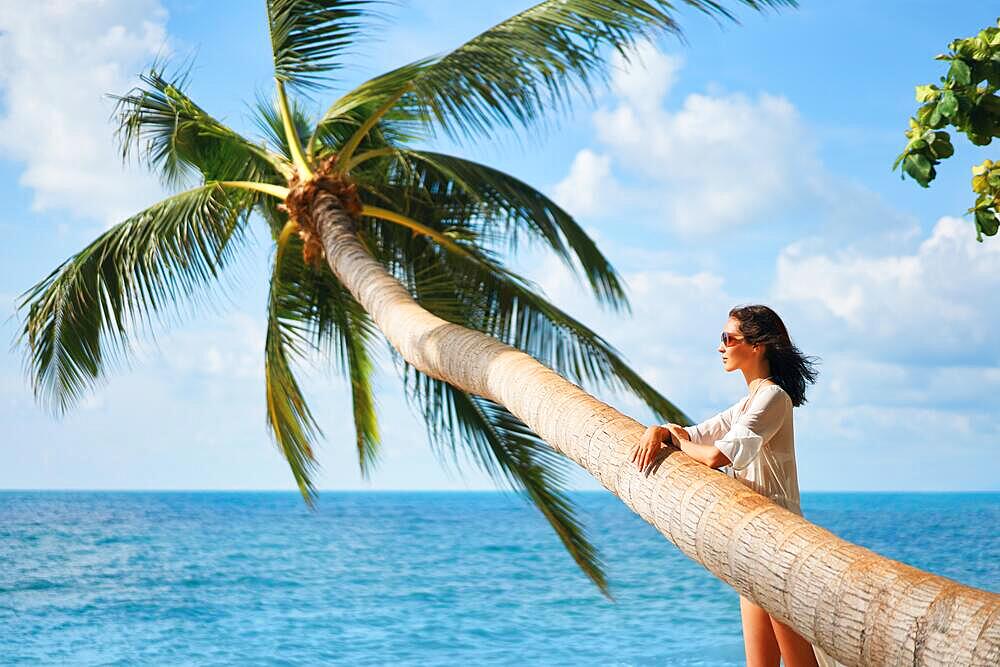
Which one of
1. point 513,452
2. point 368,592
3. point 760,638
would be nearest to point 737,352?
point 760,638

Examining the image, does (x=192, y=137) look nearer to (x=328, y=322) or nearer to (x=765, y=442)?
(x=328, y=322)

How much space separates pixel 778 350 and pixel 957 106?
108 centimetres

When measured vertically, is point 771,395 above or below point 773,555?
above

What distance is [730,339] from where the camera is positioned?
3.31 metres

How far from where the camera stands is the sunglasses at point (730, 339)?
10.8ft

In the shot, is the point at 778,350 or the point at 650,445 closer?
the point at 650,445

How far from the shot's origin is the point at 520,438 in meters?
7.50

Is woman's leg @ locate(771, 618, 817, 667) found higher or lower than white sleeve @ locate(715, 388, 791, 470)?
lower

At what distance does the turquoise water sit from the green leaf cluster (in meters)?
4.14

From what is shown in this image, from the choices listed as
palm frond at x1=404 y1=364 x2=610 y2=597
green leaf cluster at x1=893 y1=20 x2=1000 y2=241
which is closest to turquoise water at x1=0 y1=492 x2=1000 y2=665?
palm frond at x1=404 y1=364 x2=610 y2=597

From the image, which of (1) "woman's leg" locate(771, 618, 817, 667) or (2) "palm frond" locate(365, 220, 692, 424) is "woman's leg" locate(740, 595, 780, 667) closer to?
(1) "woman's leg" locate(771, 618, 817, 667)

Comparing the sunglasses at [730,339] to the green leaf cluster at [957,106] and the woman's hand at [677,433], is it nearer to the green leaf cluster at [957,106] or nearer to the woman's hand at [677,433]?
the woman's hand at [677,433]

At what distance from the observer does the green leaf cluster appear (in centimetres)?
241

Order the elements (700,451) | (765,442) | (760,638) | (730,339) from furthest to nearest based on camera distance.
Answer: (730,339), (760,638), (765,442), (700,451)
